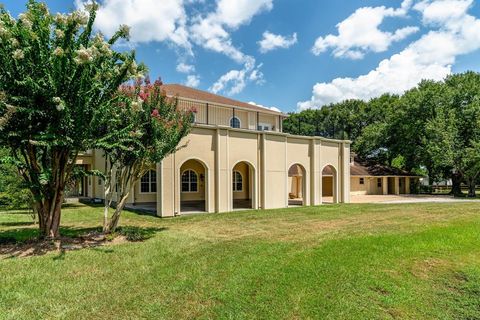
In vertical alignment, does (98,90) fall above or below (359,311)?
above

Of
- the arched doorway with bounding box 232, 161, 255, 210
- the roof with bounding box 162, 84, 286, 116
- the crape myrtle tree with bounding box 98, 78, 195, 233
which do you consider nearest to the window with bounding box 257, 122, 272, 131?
the roof with bounding box 162, 84, 286, 116

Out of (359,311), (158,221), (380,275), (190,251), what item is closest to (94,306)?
(190,251)

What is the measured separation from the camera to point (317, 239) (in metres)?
9.34

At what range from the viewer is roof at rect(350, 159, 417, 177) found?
117ft

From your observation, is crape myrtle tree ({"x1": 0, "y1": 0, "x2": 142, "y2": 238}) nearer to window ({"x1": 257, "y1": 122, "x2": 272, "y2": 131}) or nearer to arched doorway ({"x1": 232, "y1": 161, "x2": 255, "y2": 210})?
arched doorway ({"x1": 232, "y1": 161, "x2": 255, "y2": 210})

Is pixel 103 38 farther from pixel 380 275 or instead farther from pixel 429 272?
pixel 429 272

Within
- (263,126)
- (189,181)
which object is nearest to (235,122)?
(263,126)

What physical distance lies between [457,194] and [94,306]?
3844cm

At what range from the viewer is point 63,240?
8.90m

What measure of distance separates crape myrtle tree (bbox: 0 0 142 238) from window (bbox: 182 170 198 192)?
1451cm

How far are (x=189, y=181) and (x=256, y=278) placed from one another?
1760 cm

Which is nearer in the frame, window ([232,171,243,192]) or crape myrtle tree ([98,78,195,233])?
crape myrtle tree ([98,78,195,233])

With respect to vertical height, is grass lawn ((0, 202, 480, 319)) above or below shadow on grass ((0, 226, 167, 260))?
below

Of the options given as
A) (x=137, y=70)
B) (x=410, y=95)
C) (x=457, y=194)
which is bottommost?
(x=457, y=194)
